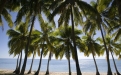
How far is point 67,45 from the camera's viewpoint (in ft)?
75.6

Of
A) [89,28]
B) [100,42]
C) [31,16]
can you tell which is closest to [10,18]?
[31,16]

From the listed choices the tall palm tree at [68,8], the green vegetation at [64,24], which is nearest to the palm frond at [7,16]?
the green vegetation at [64,24]

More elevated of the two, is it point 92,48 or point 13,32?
point 13,32

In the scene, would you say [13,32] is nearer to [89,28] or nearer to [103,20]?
[89,28]

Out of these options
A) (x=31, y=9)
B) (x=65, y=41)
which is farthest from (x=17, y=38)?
(x=31, y=9)

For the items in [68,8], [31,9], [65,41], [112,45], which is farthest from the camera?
[112,45]

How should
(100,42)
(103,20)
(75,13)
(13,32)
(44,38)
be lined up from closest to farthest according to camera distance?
1. (75,13)
2. (103,20)
3. (44,38)
4. (13,32)
5. (100,42)

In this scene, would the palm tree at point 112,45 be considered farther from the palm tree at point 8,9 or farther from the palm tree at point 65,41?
the palm tree at point 8,9

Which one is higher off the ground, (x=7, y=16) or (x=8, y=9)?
(x=8, y=9)

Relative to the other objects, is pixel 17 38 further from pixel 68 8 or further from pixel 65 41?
pixel 68 8

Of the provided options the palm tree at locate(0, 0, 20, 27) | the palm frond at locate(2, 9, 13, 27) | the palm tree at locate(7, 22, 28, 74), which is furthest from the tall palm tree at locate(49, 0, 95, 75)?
the palm tree at locate(7, 22, 28, 74)

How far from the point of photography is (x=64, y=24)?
16.6 meters

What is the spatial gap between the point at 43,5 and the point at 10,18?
4.18m

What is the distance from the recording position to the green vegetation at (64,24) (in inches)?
583
